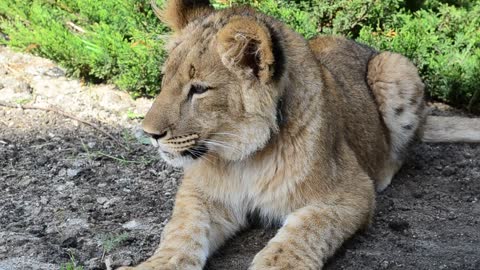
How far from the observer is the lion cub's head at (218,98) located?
11.4ft

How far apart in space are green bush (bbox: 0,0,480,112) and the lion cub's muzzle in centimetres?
231

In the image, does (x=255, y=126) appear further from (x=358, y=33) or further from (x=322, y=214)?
(x=358, y=33)

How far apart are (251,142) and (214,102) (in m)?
0.24

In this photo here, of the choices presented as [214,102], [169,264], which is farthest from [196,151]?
[169,264]

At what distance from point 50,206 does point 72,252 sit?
A: 0.59 meters

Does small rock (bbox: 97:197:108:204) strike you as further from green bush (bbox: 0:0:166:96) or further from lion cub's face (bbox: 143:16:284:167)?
green bush (bbox: 0:0:166:96)

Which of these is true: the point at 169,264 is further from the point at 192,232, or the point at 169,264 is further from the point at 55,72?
the point at 55,72

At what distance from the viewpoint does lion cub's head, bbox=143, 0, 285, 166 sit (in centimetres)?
348

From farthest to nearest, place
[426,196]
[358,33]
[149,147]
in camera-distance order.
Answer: [358,33]
[149,147]
[426,196]

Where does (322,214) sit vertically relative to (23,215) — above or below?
above

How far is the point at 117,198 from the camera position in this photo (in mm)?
4418

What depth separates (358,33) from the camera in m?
6.39

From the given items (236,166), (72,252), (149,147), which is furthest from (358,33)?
(72,252)

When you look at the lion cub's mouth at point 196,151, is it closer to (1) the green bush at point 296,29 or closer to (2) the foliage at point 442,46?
(1) the green bush at point 296,29
